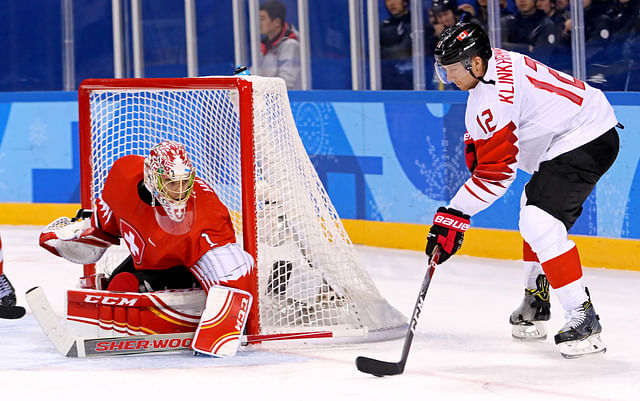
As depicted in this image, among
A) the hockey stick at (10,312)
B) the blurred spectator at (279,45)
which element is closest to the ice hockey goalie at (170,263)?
the hockey stick at (10,312)

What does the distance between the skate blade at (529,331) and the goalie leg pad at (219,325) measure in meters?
0.95

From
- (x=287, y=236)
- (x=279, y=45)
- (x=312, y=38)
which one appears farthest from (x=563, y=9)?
(x=287, y=236)

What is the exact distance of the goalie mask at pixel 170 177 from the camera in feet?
11.6

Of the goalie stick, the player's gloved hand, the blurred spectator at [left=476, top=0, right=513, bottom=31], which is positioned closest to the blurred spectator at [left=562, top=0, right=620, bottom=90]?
the blurred spectator at [left=476, top=0, right=513, bottom=31]

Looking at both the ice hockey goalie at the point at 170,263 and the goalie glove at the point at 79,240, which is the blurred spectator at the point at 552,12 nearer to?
the ice hockey goalie at the point at 170,263

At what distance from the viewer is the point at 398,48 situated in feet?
21.9

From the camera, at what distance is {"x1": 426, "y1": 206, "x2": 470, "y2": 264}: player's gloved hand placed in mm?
3379

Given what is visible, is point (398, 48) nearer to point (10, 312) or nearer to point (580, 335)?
point (10, 312)

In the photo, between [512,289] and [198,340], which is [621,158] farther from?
[198,340]

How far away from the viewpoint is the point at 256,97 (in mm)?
3822

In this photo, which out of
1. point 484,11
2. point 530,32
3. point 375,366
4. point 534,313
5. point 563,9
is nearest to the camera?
point 375,366

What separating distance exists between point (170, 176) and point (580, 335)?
130 centimetres

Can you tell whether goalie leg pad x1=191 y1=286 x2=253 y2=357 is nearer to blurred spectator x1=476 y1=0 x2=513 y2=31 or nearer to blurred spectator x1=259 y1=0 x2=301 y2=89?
blurred spectator x1=476 y1=0 x2=513 y2=31

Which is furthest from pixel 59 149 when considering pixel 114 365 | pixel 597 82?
pixel 114 365
